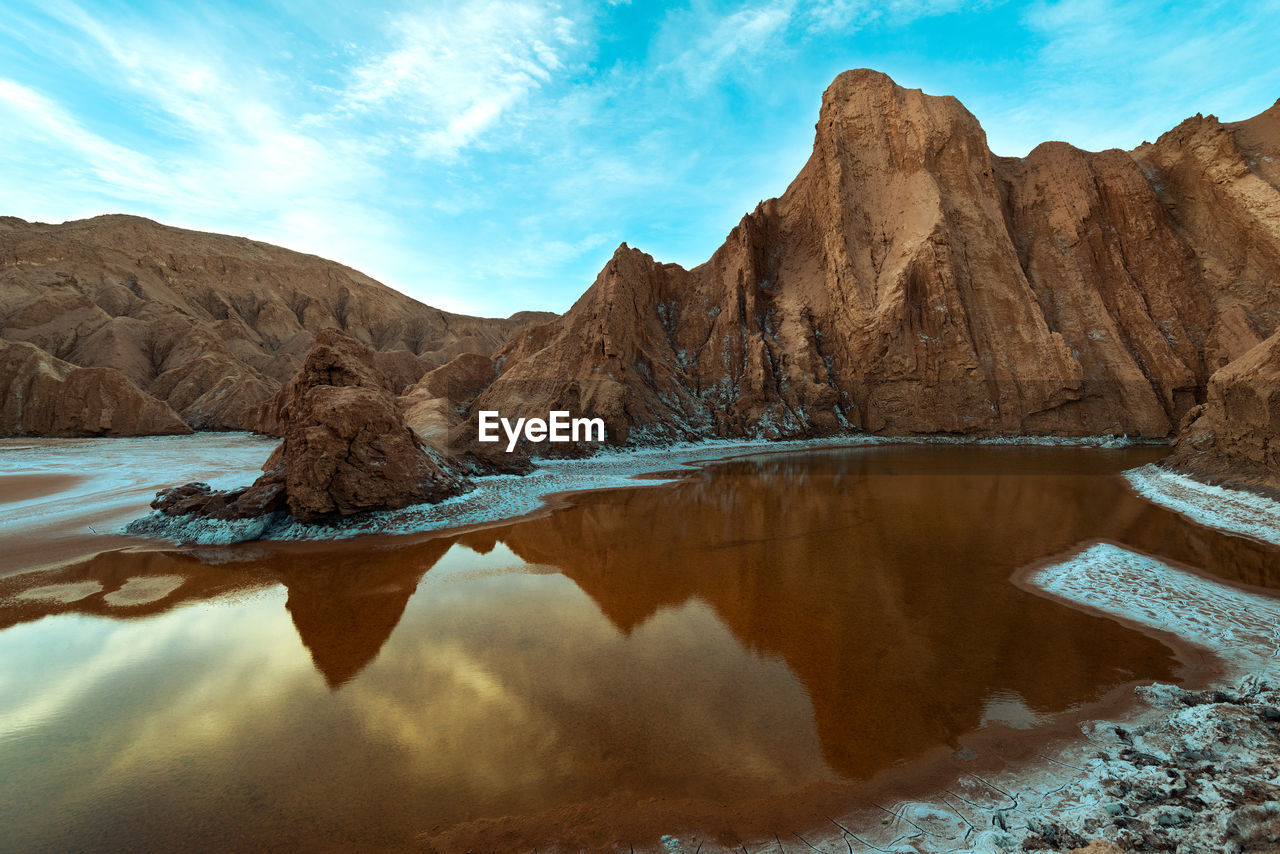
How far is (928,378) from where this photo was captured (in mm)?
38906

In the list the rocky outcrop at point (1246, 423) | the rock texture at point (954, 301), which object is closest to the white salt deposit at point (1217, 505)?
the rocky outcrop at point (1246, 423)

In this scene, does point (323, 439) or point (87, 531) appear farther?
point (323, 439)

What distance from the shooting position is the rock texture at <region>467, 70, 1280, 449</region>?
3619 cm

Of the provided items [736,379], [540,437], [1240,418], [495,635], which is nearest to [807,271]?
[736,379]

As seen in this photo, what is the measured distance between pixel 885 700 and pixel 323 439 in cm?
1294

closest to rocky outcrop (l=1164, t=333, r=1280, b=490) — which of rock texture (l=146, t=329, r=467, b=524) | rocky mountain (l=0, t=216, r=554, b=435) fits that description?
rock texture (l=146, t=329, r=467, b=524)

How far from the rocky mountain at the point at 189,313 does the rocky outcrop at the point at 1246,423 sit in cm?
4795

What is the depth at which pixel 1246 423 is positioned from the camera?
14.1 m

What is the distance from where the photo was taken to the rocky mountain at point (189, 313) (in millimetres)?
43469

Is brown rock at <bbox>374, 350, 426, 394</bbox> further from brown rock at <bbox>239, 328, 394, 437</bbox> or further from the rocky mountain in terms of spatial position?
brown rock at <bbox>239, 328, 394, 437</bbox>

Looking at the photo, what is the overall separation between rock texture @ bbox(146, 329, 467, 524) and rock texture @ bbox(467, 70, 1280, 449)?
17186 mm

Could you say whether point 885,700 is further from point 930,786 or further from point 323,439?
point 323,439

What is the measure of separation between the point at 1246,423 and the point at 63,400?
5831 centimetres

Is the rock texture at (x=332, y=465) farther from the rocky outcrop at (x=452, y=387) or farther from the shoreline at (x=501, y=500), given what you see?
the rocky outcrop at (x=452, y=387)
